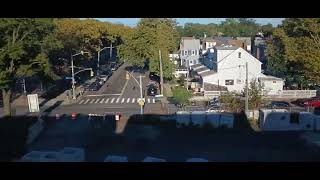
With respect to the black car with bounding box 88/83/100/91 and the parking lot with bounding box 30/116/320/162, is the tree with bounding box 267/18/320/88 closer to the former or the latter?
the parking lot with bounding box 30/116/320/162

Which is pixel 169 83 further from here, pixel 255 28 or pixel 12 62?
pixel 255 28

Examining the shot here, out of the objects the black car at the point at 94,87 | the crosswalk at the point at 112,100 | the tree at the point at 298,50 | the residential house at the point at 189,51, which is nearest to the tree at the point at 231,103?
the crosswalk at the point at 112,100

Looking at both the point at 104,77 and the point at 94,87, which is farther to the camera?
the point at 104,77

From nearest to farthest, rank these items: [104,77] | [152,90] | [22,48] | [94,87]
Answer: [22,48] < [152,90] < [94,87] < [104,77]

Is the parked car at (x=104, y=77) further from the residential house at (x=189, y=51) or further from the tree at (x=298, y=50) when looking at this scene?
the residential house at (x=189, y=51)

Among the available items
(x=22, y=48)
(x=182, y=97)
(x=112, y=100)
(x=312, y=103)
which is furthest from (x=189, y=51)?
(x=22, y=48)

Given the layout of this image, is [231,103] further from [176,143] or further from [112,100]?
[112,100]

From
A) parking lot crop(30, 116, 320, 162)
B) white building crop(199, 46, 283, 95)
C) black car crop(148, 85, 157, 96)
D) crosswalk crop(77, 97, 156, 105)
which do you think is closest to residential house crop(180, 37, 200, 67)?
white building crop(199, 46, 283, 95)
